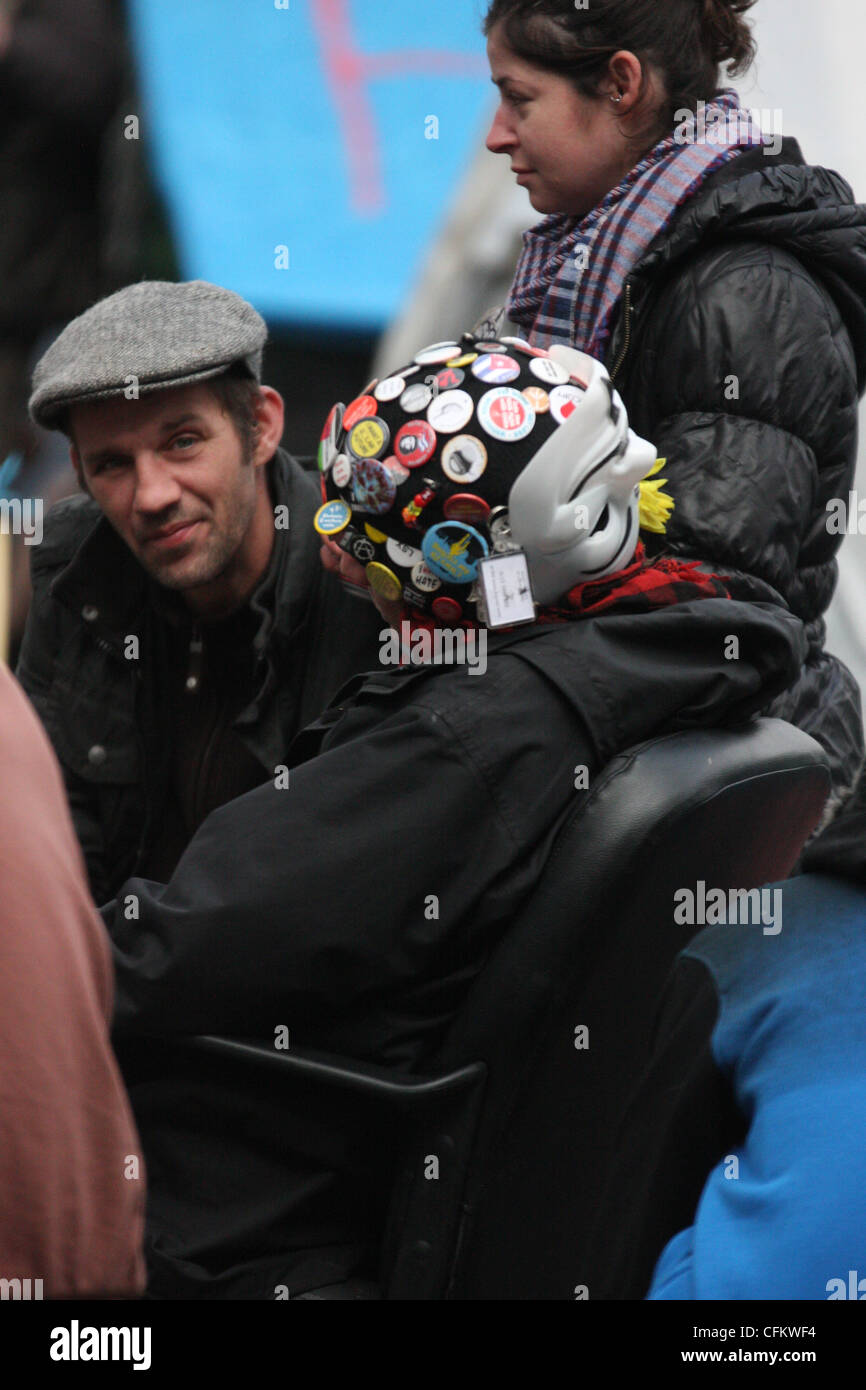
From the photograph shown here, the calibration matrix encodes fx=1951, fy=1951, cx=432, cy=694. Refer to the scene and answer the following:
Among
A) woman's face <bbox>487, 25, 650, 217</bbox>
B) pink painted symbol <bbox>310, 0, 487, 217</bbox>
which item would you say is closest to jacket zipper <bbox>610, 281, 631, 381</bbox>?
woman's face <bbox>487, 25, 650, 217</bbox>

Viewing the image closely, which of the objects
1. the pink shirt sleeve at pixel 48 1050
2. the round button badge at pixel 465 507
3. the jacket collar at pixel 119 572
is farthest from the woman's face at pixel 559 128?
the pink shirt sleeve at pixel 48 1050

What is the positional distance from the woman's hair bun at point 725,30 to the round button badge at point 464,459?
1020mm

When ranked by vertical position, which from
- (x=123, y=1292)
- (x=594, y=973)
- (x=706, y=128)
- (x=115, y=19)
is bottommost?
(x=123, y=1292)

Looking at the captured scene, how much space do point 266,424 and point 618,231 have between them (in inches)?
22.1

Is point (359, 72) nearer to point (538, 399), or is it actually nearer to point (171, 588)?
point (171, 588)

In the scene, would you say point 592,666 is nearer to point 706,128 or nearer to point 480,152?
point 706,128

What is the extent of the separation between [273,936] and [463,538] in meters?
0.45

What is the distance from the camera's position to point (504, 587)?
77.1 inches

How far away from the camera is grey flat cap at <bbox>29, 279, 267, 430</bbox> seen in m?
2.51

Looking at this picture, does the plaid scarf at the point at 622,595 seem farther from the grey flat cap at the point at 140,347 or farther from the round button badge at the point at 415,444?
the grey flat cap at the point at 140,347

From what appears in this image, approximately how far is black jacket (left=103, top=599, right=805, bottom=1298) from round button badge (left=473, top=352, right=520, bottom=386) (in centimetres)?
28

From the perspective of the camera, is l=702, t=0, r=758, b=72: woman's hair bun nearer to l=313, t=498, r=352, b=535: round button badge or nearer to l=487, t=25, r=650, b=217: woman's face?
l=487, t=25, r=650, b=217: woman's face

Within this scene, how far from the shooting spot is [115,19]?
5.39 meters

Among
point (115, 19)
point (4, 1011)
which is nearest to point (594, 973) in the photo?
point (4, 1011)
